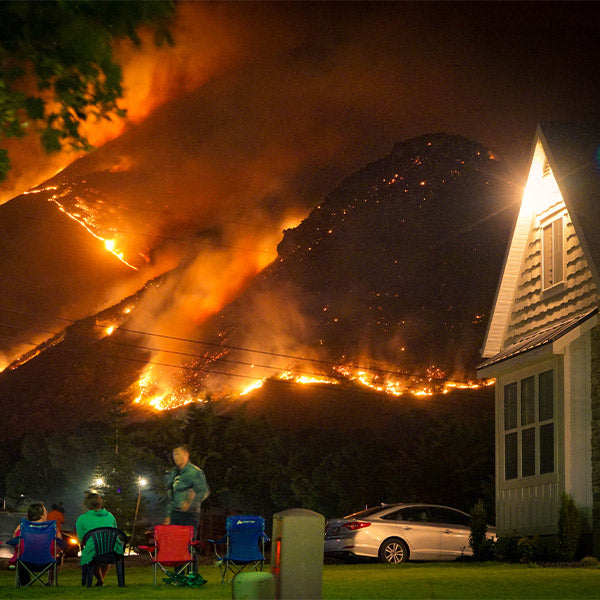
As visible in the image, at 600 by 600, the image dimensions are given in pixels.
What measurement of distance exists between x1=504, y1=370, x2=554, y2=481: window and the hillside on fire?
60779 millimetres

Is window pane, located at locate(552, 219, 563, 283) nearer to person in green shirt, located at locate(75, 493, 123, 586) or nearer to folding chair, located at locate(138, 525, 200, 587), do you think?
folding chair, located at locate(138, 525, 200, 587)

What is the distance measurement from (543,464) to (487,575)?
14.1ft

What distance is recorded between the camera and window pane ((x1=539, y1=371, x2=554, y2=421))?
737 inches

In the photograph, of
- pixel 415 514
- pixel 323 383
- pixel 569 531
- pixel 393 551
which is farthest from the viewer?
pixel 323 383

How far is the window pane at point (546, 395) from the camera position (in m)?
18.7

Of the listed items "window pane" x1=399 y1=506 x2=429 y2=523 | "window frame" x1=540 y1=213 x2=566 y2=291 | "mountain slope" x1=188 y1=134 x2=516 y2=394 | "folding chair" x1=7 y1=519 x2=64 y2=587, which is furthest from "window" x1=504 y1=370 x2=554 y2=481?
"mountain slope" x1=188 y1=134 x2=516 y2=394

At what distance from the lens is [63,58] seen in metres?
9.75

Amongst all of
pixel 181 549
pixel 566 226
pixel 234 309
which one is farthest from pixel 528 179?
pixel 234 309

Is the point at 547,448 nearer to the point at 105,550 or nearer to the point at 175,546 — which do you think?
the point at 175,546

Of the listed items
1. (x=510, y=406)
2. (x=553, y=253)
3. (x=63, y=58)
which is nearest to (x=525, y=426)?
(x=510, y=406)

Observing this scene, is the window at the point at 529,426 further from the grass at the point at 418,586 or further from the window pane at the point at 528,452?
the grass at the point at 418,586

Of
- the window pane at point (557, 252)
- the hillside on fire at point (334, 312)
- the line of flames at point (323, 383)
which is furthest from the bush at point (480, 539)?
the hillside on fire at point (334, 312)

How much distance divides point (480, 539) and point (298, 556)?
440 inches

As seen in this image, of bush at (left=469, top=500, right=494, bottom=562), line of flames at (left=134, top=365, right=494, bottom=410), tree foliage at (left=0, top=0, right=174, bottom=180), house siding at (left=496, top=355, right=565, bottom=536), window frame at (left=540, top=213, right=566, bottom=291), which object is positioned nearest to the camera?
tree foliage at (left=0, top=0, right=174, bottom=180)
